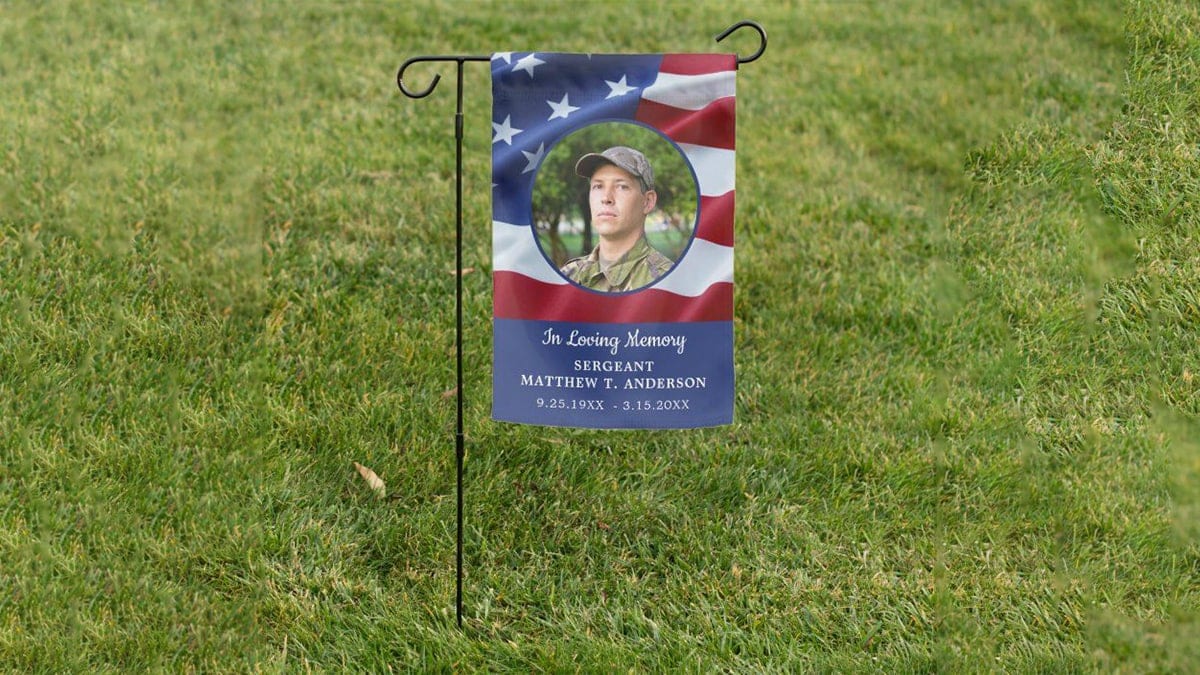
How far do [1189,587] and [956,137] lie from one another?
10.6ft

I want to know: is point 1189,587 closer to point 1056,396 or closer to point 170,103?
point 1056,396

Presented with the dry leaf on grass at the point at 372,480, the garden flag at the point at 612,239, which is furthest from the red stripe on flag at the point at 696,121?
the dry leaf on grass at the point at 372,480

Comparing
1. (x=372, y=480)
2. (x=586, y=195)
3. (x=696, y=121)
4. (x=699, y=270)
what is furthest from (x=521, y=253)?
(x=372, y=480)

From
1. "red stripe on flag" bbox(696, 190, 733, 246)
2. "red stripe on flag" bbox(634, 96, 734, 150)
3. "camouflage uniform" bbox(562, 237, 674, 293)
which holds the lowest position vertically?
"camouflage uniform" bbox(562, 237, 674, 293)

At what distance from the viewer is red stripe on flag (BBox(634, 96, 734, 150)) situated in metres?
3.66

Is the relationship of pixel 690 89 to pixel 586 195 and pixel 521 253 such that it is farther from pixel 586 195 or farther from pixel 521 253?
pixel 521 253

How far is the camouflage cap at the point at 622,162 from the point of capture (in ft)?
12.3

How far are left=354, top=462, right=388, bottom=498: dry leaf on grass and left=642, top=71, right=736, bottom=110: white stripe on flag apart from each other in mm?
1827

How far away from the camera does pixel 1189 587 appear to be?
3.99 metres

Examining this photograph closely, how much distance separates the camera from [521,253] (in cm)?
375

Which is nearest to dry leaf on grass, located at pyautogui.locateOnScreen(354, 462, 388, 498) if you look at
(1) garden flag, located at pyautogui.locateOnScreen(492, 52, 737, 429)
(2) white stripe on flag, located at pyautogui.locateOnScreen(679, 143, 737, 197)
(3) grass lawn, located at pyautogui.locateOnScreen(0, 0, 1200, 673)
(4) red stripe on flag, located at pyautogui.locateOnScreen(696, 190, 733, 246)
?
(3) grass lawn, located at pyautogui.locateOnScreen(0, 0, 1200, 673)

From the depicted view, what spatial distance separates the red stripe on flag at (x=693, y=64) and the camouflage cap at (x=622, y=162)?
0.94 feet

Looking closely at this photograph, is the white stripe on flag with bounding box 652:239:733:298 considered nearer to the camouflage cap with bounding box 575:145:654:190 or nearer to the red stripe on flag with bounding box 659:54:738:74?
the camouflage cap with bounding box 575:145:654:190

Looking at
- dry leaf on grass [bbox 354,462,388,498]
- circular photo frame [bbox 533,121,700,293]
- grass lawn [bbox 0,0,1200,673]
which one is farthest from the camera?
dry leaf on grass [bbox 354,462,388,498]
